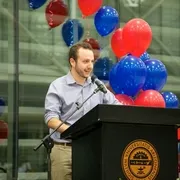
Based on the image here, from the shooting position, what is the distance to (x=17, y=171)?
15.5ft

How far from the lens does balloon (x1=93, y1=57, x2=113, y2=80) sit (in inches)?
176

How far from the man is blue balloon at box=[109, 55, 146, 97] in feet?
2.61

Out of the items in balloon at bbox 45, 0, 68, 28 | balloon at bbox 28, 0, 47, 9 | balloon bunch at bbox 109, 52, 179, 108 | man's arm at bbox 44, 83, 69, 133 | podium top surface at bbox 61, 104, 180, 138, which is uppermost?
balloon at bbox 28, 0, 47, 9

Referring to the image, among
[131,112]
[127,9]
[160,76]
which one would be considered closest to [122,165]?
[131,112]

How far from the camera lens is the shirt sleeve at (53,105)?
8.63 ft

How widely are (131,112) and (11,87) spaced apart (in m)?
3.41

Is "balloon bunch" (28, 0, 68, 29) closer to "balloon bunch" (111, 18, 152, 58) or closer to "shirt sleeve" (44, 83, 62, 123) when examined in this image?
"balloon bunch" (111, 18, 152, 58)

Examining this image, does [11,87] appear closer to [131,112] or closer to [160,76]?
[160,76]

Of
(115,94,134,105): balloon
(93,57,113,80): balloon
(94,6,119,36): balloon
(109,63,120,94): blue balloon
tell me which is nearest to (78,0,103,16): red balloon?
(94,6,119,36): balloon

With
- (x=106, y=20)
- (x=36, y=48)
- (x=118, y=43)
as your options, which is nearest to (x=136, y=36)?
(x=118, y=43)

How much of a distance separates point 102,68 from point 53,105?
188 centimetres

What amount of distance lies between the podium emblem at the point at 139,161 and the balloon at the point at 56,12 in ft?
10.2

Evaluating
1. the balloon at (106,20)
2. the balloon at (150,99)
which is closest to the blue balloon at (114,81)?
the balloon at (150,99)

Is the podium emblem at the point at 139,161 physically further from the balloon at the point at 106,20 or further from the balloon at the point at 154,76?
the balloon at the point at 106,20
